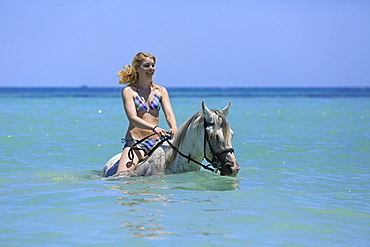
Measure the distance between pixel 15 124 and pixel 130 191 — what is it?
12.8 m

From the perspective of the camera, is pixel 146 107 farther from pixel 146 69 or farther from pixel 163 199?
pixel 163 199

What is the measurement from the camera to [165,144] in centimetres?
640

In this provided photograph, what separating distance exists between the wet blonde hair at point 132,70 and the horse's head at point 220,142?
1269 millimetres

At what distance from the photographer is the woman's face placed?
248 inches

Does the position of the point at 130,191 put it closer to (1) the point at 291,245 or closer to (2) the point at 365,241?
(1) the point at 291,245

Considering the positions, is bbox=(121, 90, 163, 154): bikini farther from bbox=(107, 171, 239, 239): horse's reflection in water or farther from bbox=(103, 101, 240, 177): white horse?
bbox=(107, 171, 239, 239): horse's reflection in water

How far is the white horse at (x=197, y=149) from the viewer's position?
218 inches

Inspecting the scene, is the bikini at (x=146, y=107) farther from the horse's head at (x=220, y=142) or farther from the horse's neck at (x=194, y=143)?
the horse's head at (x=220, y=142)

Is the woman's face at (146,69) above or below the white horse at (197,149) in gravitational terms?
above

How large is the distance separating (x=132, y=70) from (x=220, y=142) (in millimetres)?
1569

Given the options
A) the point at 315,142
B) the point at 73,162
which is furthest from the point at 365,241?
the point at 315,142

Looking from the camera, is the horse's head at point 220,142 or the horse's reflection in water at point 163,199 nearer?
the horse's reflection in water at point 163,199

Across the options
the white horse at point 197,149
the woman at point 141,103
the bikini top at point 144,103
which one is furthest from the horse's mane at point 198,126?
the bikini top at point 144,103

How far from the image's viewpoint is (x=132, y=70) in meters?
6.32
